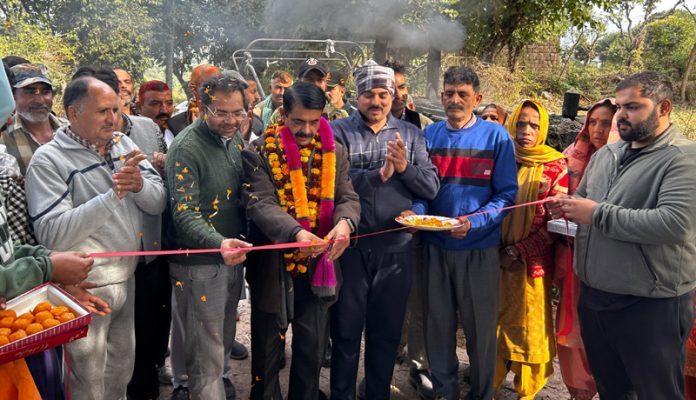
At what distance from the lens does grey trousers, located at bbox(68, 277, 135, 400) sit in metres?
3.02

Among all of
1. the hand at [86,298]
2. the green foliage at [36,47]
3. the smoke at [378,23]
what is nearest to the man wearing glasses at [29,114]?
the hand at [86,298]

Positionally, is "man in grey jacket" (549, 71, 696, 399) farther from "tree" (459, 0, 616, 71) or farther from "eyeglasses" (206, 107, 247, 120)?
"tree" (459, 0, 616, 71)

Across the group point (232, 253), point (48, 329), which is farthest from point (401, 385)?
point (48, 329)

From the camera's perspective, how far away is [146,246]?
11.0 ft

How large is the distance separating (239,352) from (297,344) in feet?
4.88

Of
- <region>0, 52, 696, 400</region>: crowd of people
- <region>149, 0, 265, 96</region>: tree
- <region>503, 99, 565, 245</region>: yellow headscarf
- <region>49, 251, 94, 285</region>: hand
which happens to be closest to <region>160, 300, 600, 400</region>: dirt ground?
<region>0, 52, 696, 400</region>: crowd of people

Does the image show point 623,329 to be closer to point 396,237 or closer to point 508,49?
point 396,237

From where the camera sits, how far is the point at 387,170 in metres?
3.61

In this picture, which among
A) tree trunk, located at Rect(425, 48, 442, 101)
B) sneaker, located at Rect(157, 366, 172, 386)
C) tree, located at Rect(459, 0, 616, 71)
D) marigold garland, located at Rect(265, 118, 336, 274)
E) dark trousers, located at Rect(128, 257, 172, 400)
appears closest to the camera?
marigold garland, located at Rect(265, 118, 336, 274)

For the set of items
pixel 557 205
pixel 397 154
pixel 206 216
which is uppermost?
pixel 397 154

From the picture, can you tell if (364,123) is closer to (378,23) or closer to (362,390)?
(362,390)

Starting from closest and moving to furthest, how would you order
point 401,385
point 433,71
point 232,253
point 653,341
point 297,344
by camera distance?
point 653,341, point 232,253, point 297,344, point 401,385, point 433,71

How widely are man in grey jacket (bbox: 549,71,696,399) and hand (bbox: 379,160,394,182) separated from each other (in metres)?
1.12

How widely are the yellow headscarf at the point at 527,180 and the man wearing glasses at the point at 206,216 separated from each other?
2.03 metres
